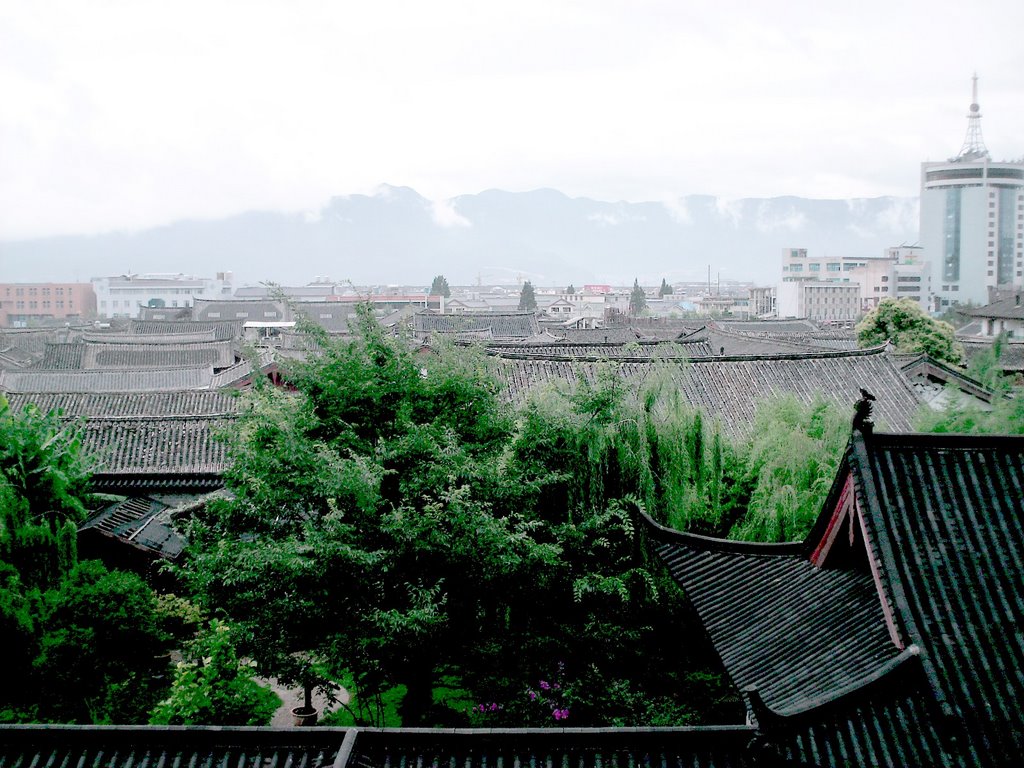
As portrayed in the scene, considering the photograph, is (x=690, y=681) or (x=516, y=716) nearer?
(x=516, y=716)

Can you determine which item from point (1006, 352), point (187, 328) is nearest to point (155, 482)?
point (1006, 352)

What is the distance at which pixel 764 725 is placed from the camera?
25.3ft

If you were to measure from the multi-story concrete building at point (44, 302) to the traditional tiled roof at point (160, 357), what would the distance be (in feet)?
227

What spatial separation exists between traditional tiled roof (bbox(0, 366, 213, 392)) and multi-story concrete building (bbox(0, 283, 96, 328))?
74121mm

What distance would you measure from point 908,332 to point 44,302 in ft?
379

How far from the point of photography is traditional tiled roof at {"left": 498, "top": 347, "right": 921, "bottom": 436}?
22.9m

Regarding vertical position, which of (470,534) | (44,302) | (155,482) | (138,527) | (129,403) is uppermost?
(44,302)

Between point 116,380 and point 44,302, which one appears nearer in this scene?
point 116,380

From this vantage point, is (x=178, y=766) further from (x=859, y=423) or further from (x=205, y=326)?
(x=205, y=326)

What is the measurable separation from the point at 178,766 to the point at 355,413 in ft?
20.5

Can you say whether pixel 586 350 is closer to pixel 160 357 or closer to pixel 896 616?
A: pixel 896 616

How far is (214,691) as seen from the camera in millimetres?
12328

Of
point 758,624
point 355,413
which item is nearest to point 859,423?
point 758,624

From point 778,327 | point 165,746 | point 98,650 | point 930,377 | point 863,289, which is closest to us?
point 165,746
